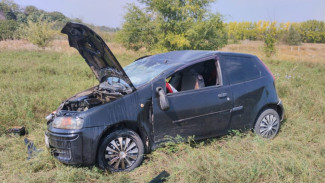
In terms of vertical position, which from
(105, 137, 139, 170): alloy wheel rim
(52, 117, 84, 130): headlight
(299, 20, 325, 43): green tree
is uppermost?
(299, 20, 325, 43): green tree

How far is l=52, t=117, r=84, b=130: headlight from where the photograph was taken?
130 inches

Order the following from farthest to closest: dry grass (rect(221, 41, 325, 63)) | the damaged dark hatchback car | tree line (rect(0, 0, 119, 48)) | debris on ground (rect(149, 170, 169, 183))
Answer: tree line (rect(0, 0, 119, 48))
dry grass (rect(221, 41, 325, 63))
the damaged dark hatchback car
debris on ground (rect(149, 170, 169, 183))

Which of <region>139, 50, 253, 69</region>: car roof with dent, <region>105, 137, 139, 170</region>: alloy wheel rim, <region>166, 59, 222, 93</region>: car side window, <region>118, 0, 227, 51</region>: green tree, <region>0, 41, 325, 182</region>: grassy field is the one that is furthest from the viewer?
<region>118, 0, 227, 51</region>: green tree

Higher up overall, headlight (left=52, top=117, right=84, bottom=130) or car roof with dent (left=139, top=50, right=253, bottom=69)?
car roof with dent (left=139, top=50, right=253, bottom=69)

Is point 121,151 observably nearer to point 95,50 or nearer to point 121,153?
point 121,153

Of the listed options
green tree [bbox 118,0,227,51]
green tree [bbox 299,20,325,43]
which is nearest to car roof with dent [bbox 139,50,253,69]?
green tree [bbox 118,0,227,51]

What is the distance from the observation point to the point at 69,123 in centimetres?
336

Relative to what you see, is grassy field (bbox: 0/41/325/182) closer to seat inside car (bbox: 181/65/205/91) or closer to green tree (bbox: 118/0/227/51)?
seat inside car (bbox: 181/65/205/91)

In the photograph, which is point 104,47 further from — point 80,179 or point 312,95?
point 312,95

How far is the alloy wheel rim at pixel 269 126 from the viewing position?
470 centimetres

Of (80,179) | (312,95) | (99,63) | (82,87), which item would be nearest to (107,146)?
(80,179)

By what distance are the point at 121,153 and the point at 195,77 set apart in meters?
1.85

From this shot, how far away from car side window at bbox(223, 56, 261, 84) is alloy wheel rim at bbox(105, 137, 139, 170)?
201 cm

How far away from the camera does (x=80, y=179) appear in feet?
11.1
